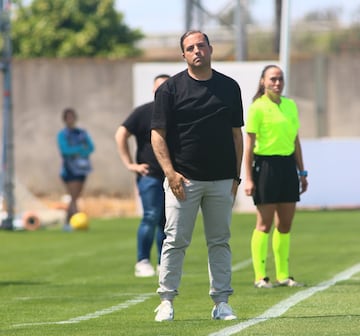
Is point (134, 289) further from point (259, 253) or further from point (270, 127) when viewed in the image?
point (270, 127)

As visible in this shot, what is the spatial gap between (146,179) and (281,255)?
203cm

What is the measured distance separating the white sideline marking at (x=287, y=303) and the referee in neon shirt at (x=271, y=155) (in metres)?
0.45

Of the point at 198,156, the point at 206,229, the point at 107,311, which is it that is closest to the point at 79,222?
the point at 107,311

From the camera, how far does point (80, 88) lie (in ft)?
115

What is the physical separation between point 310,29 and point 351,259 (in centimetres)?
4779

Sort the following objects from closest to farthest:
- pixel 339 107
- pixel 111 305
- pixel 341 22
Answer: pixel 111 305 → pixel 339 107 → pixel 341 22

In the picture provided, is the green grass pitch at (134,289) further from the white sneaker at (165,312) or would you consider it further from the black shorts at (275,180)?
the black shorts at (275,180)

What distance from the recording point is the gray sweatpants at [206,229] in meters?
10.2

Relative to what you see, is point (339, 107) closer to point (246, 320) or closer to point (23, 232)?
point (23, 232)

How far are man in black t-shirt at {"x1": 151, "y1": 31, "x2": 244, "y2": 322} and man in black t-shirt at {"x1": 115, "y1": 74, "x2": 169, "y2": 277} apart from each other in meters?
4.49

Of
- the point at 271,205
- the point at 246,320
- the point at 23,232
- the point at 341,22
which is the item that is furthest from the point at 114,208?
the point at 341,22

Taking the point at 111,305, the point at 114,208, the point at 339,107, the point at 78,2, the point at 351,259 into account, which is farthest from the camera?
the point at 78,2

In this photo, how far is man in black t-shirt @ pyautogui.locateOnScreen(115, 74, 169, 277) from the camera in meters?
14.8

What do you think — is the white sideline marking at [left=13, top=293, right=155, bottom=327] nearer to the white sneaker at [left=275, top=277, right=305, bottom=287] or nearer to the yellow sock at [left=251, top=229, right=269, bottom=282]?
the yellow sock at [left=251, top=229, right=269, bottom=282]
